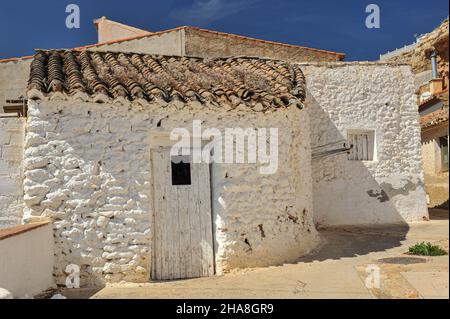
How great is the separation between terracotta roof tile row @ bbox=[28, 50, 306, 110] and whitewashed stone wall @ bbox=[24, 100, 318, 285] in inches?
8.3

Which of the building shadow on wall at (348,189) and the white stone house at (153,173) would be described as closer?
the white stone house at (153,173)

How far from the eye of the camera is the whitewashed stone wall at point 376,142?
1240cm

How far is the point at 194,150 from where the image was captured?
8.01 m

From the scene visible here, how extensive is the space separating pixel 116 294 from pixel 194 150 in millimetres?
2571

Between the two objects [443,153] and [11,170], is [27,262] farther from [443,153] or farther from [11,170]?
[443,153]

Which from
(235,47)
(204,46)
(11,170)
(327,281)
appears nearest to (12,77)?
(204,46)

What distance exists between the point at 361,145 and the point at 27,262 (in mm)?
9049

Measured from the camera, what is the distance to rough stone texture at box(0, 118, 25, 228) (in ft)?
25.4

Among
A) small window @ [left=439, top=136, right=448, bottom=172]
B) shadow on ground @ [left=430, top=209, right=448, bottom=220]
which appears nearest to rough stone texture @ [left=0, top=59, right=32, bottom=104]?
shadow on ground @ [left=430, top=209, right=448, bottom=220]

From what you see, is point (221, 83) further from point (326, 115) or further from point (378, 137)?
point (378, 137)

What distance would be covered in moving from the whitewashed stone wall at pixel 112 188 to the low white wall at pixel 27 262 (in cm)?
25

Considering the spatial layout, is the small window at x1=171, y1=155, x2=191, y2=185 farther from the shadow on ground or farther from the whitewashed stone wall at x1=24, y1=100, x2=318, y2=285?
the shadow on ground

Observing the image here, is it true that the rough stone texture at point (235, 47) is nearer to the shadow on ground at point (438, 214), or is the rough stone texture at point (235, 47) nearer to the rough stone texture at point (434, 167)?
the rough stone texture at point (434, 167)

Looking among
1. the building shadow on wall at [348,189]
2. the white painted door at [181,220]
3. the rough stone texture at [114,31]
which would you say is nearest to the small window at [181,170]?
the white painted door at [181,220]
